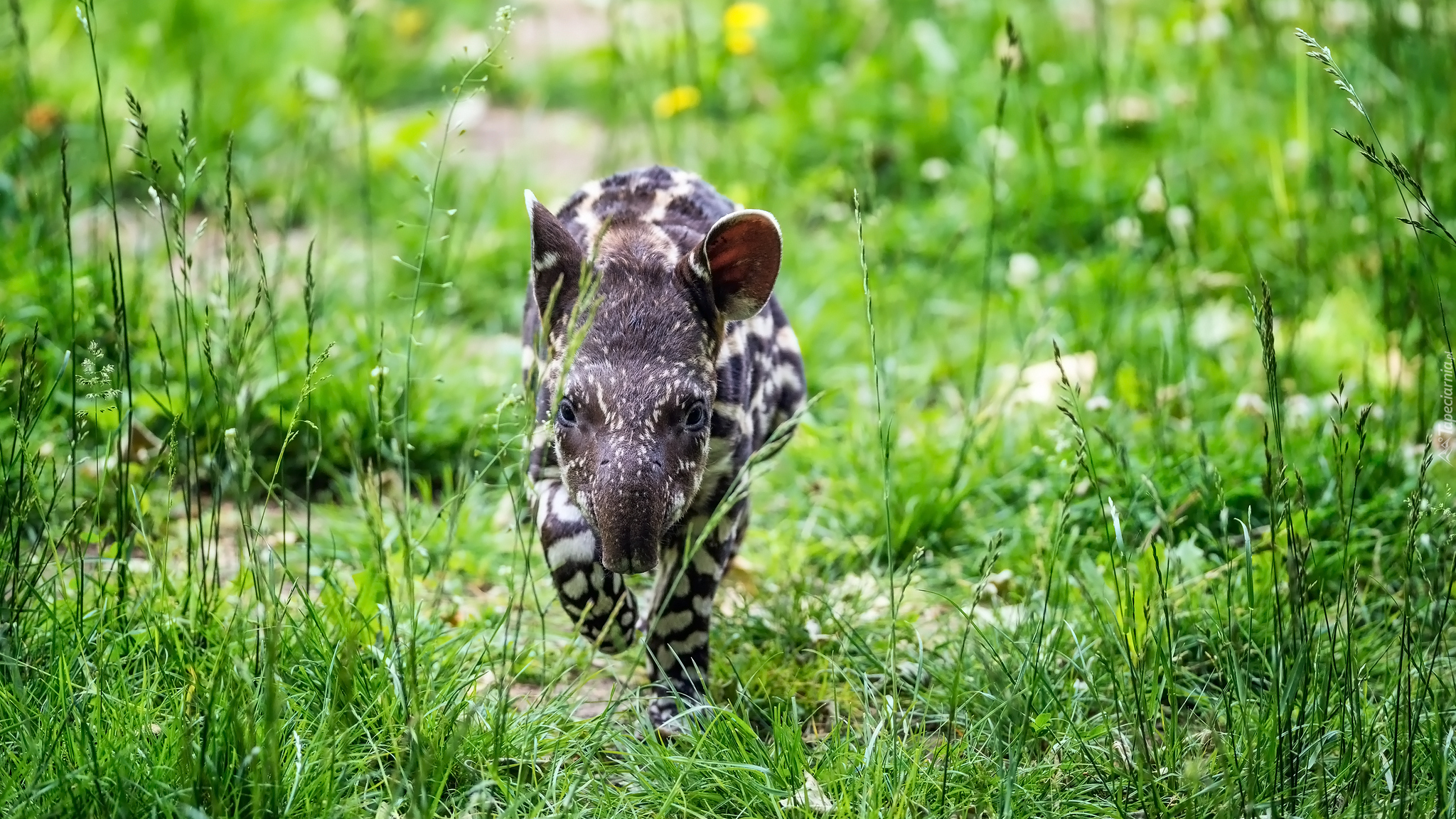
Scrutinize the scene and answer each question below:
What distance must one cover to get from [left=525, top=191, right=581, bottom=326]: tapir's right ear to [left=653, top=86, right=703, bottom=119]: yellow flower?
109 inches

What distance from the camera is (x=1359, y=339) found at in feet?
18.5

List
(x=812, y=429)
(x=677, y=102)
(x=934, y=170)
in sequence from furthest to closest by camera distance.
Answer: (x=934, y=170) → (x=677, y=102) → (x=812, y=429)

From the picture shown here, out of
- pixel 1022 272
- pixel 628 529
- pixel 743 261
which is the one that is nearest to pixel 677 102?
pixel 1022 272

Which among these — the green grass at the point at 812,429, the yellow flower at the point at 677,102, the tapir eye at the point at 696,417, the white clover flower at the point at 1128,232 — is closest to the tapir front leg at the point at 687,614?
the green grass at the point at 812,429

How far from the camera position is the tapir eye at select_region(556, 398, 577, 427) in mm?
3338

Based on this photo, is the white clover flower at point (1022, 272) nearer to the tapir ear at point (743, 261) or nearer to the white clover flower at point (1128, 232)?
the white clover flower at point (1128, 232)

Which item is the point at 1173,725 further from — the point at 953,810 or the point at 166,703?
the point at 166,703

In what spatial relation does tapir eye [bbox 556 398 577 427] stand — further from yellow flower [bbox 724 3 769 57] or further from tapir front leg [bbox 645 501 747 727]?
yellow flower [bbox 724 3 769 57]

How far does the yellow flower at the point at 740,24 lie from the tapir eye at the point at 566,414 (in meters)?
4.54

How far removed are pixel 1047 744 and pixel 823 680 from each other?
0.64 meters

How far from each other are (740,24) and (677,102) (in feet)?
4.36

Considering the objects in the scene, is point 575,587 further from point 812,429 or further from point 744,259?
point 812,429

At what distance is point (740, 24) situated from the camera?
24.6 feet

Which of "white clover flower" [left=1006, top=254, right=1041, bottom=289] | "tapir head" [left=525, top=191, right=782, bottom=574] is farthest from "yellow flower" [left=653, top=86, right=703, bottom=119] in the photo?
"tapir head" [left=525, top=191, right=782, bottom=574]
